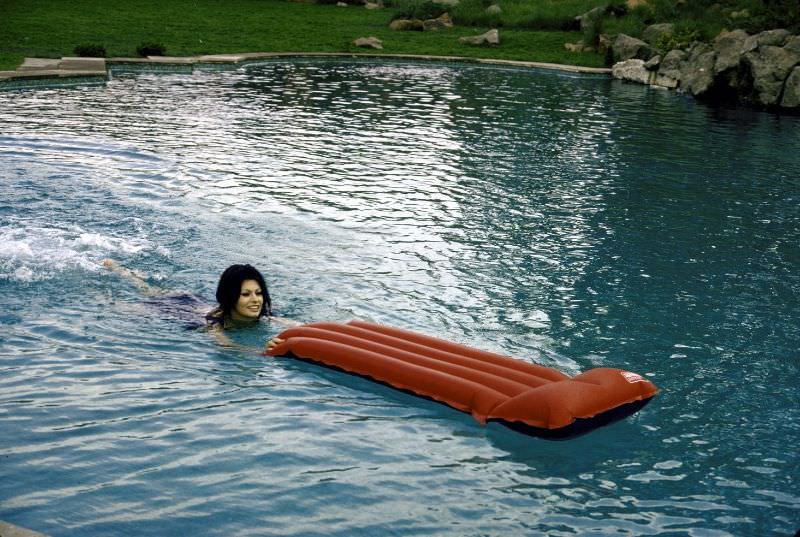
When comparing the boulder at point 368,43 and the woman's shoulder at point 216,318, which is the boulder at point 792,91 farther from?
the woman's shoulder at point 216,318

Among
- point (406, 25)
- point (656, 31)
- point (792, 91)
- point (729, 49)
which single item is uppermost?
point (406, 25)

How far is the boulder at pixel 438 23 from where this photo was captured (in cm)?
3631

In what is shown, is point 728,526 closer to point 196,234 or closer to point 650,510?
point 650,510

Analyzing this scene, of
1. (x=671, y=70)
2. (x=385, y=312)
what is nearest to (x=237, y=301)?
(x=385, y=312)

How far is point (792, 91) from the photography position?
74.4 feet

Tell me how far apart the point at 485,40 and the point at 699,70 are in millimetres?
9305

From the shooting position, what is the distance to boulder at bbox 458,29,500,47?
32562 mm

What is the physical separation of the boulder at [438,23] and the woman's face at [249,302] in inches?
1165

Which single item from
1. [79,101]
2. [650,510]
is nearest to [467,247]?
[650,510]

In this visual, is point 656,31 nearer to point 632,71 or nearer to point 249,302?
point 632,71

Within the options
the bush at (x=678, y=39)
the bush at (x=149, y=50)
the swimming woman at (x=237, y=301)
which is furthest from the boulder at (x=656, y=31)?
the swimming woman at (x=237, y=301)

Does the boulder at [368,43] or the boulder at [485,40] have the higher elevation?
the boulder at [485,40]

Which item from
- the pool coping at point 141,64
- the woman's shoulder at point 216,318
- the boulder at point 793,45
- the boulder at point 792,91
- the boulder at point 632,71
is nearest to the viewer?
the woman's shoulder at point 216,318

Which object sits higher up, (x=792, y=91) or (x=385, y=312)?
(x=792, y=91)
